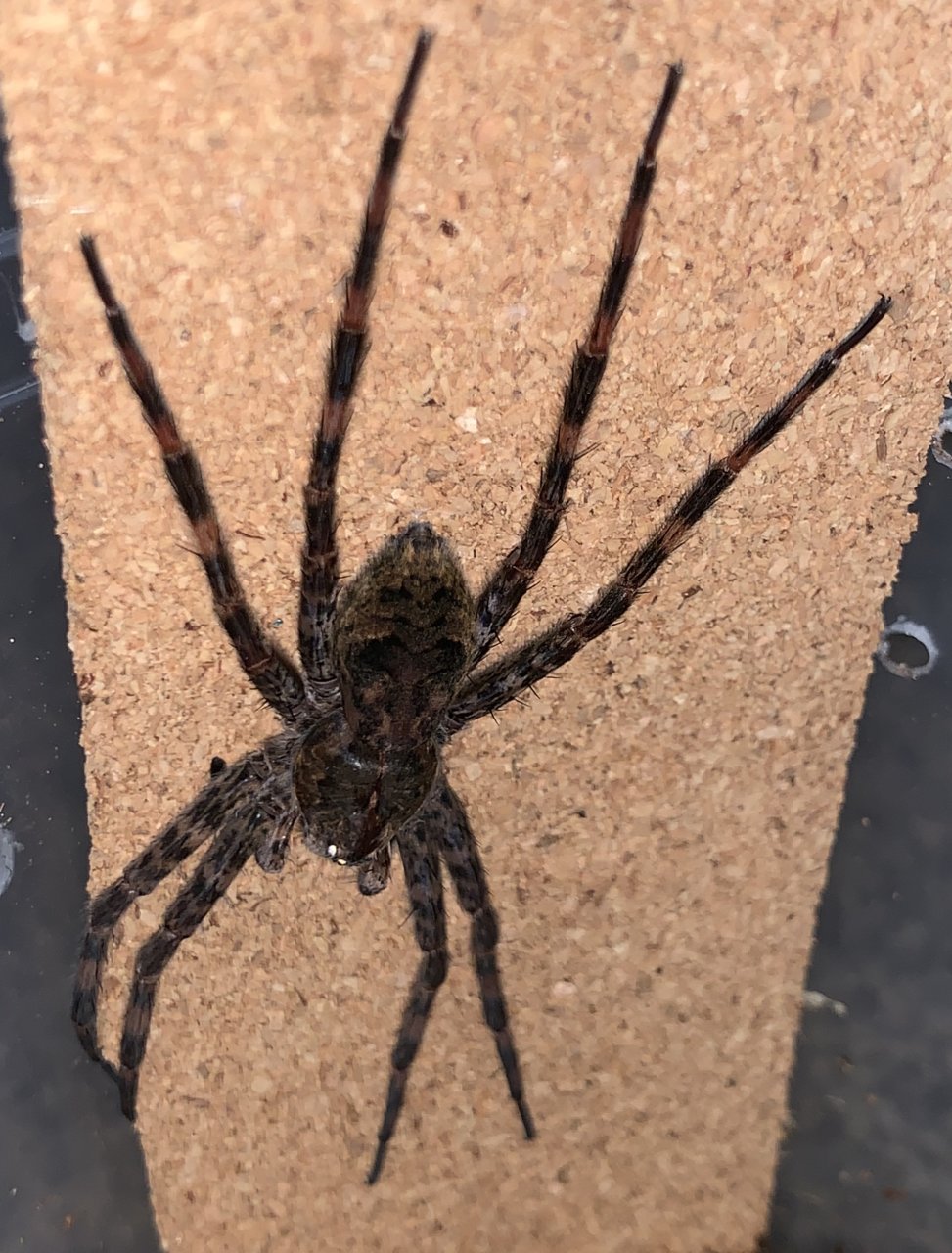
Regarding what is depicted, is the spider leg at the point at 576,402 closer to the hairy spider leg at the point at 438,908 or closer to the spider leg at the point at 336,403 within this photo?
the spider leg at the point at 336,403

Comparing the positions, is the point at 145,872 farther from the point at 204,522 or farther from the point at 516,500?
the point at 516,500

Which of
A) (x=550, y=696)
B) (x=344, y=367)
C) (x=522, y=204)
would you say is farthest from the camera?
(x=550, y=696)

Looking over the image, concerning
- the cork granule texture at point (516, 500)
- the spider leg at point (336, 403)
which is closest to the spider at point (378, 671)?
the spider leg at point (336, 403)

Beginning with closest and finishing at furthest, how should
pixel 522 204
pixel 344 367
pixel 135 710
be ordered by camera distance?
pixel 344 367 → pixel 522 204 → pixel 135 710

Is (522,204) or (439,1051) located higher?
(522,204)

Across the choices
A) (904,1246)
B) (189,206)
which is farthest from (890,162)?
(904,1246)

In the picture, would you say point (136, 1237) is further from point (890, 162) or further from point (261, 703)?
point (890, 162)

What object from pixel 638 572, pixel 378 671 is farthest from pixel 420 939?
pixel 638 572
